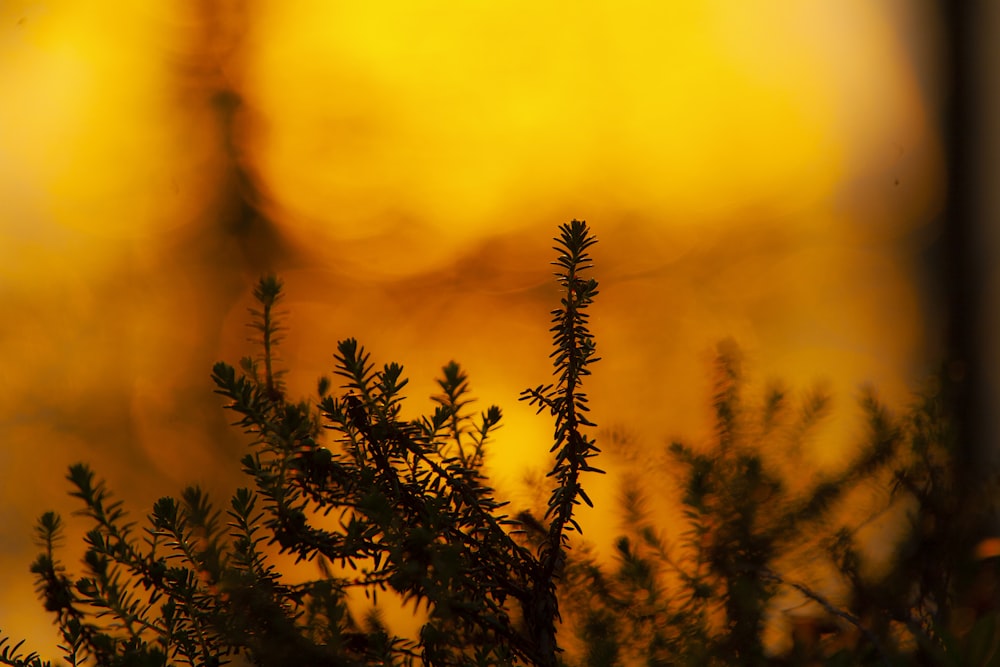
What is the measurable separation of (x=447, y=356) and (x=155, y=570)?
1.00m

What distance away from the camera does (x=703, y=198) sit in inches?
55.7

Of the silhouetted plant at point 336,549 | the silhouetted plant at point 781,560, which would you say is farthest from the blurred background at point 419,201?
the silhouetted plant at point 336,549

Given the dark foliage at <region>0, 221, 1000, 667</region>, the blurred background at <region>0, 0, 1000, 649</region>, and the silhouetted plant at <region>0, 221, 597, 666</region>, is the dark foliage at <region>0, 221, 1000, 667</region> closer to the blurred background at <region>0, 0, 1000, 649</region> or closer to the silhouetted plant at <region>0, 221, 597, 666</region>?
the silhouetted plant at <region>0, 221, 597, 666</region>

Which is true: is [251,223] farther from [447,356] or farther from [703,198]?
[703,198]

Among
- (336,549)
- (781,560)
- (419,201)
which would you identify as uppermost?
(419,201)

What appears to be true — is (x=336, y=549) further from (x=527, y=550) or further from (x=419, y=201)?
(x=419, y=201)

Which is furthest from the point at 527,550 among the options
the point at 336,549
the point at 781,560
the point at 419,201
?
the point at 419,201

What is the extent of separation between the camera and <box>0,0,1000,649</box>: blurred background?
1343mm

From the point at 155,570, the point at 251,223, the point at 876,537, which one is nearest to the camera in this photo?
the point at 155,570

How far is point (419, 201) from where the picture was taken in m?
1.39

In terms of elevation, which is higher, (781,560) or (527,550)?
(781,560)

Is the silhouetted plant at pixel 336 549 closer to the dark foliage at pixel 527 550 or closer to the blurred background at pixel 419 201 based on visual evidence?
the dark foliage at pixel 527 550

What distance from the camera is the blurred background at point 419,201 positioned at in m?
1.34

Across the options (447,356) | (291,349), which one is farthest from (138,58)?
(447,356)
